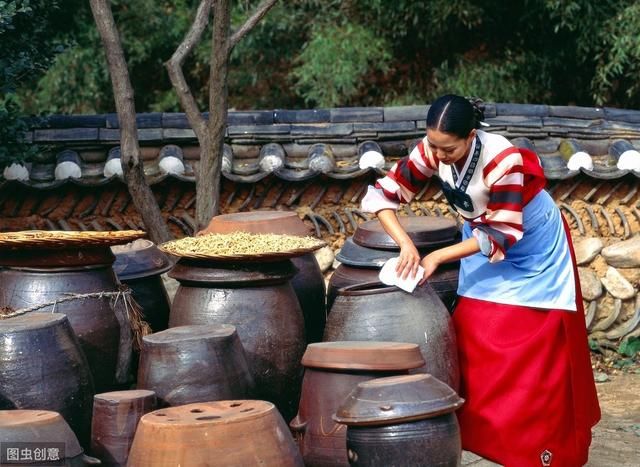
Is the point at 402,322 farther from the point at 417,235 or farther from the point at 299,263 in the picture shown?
the point at 299,263

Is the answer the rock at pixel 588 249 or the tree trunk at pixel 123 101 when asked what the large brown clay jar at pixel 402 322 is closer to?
the tree trunk at pixel 123 101

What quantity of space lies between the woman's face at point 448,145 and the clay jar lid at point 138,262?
1.83 m

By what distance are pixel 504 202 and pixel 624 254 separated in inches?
133

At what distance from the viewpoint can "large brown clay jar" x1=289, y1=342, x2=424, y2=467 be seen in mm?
4695

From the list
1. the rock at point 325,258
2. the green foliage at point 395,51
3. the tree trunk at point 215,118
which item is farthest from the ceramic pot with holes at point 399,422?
the green foliage at point 395,51

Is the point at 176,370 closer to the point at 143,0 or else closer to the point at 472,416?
the point at 472,416

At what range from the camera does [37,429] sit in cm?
405

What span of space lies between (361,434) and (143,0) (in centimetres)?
1013

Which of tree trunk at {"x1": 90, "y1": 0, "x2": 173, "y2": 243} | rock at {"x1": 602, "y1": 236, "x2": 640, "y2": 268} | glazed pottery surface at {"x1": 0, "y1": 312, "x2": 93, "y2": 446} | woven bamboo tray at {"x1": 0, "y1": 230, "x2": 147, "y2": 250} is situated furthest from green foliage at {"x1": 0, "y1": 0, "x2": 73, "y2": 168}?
rock at {"x1": 602, "y1": 236, "x2": 640, "y2": 268}

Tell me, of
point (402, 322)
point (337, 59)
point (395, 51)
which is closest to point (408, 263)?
point (402, 322)

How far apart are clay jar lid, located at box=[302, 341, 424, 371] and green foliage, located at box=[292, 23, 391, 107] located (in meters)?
7.81

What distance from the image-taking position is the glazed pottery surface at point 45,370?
460cm

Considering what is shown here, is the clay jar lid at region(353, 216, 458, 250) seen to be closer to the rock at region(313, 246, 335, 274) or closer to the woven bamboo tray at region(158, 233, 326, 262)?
the woven bamboo tray at region(158, 233, 326, 262)

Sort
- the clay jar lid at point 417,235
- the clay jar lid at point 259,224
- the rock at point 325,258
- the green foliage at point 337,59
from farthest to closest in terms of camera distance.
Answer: the green foliage at point 337,59
the rock at point 325,258
the clay jar lid at point 259,224
the clay jar lid at point 417,235
